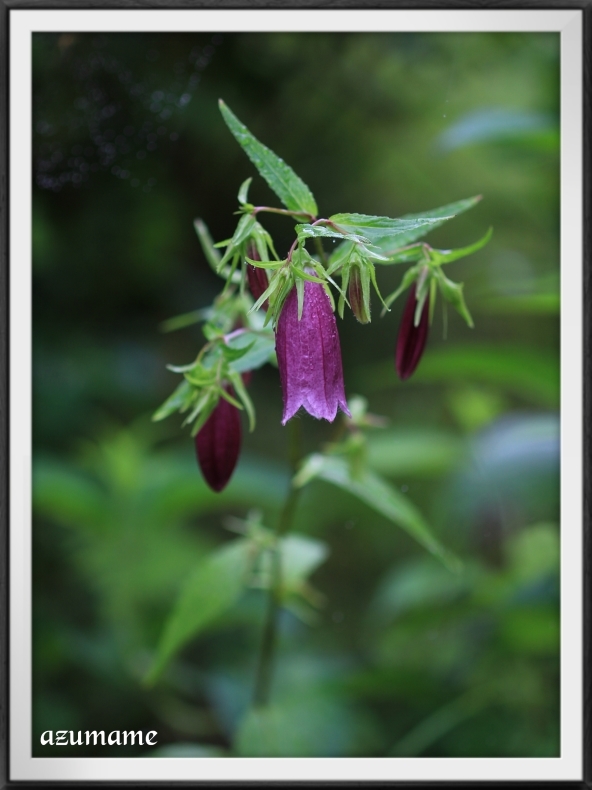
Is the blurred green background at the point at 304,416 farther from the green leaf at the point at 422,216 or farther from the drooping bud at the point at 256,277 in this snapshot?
the drooping bud at the point at 256,277

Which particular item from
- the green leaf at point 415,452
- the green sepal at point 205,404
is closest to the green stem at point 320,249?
the green sepal at point 205,404

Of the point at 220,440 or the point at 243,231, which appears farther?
the point at 220,440

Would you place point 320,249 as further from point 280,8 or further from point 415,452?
point 415,452

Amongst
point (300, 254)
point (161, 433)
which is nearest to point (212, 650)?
point (161, 433)

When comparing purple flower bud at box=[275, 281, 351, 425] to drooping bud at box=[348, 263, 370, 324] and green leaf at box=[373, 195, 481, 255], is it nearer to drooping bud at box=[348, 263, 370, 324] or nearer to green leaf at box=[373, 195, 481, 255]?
drooping bud at box=[348, 263, 370, 324]

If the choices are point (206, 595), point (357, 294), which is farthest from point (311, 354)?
point (206, 595)

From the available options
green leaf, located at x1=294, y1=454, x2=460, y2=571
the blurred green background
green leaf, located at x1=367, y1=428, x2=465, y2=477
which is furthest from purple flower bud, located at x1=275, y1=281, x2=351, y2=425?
green leaf, located at x1=367, y1=428, x2=465, y2=477

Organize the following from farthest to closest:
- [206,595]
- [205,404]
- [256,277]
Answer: [206,595], [205,404], [256,277]
